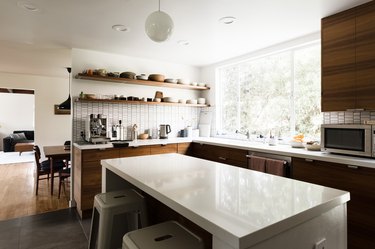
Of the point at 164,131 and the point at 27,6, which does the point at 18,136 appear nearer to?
Result: the point at 164,131

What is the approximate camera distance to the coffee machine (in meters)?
3.38

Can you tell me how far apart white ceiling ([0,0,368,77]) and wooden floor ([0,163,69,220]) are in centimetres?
240

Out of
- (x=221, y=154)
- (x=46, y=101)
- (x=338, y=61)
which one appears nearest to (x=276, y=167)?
(x=221, y=154)

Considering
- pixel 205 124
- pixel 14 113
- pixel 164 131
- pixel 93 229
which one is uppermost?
pixel 14 113

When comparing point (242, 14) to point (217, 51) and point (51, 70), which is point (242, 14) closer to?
point (217, 51)

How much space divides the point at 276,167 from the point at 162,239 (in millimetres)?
1888

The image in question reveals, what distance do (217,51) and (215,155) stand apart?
1686mm

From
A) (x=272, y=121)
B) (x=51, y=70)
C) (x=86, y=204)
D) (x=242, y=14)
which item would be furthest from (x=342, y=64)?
(x=51, y=70)

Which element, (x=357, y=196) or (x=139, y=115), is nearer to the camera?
(x=357, y=196)

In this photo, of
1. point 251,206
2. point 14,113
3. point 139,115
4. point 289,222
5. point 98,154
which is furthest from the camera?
point 14,113

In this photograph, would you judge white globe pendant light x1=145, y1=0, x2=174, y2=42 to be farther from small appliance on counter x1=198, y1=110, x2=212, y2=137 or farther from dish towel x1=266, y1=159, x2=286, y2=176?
small appliance on counter x1=198, y1=110, x2=212, y2=137

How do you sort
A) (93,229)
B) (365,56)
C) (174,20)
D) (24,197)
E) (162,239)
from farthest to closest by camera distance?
(24,197)
(174,20)
(365,56)
(93,229)
(162,239)

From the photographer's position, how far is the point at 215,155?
3.64m

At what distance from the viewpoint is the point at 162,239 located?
117 centimetres
